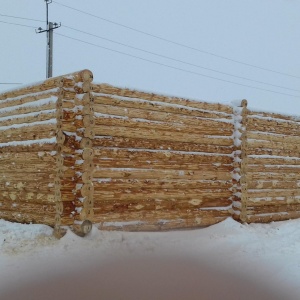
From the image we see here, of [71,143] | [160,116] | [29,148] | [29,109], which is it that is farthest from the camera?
[160,116]

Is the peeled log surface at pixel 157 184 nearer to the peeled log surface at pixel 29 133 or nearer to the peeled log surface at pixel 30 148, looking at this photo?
the peeled log surface at pixel 30 148

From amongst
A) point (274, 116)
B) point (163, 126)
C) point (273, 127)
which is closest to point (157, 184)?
point (163, 126)

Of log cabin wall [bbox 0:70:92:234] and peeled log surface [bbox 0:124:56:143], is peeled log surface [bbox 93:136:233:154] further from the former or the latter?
peeled log surface [bbox 0:124:56:143]

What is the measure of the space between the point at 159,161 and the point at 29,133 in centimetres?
249

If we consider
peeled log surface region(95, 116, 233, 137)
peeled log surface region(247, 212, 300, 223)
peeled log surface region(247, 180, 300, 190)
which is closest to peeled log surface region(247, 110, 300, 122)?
peeled log surface region(95, 116, 233, 137)

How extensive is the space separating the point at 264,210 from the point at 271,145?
5.29 feet

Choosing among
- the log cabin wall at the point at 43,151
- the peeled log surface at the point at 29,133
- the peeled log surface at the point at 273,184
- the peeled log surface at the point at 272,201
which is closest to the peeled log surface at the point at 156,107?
the log cabin wall at the point at 43,151

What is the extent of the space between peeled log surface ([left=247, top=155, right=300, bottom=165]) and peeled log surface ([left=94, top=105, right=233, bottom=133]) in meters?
0.96

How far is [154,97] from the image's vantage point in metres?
7.96

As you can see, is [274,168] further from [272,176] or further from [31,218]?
[31,218]

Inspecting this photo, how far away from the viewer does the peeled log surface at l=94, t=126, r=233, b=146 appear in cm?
724

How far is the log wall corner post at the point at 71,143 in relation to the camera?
6840 mm

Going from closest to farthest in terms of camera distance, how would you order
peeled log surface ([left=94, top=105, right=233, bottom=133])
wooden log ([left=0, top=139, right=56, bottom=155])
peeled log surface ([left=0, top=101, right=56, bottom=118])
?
wooden log ([left=0, top=139, right=56, bottom=155]) < peeled log surface ([left=0, top=101, right=56, bottom=118]) < peeled log surface ([left=94, top=105, right=233, bottom=133])

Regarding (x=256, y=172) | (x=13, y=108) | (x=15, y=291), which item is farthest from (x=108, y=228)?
(x=256, y=172)
